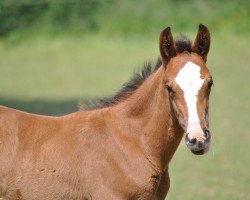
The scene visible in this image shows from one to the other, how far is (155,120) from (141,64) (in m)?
15.4

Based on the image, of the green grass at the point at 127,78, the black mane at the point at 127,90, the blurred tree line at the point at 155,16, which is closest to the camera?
the black mane at the point at 127,90

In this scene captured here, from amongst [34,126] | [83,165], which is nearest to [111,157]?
[83,165]

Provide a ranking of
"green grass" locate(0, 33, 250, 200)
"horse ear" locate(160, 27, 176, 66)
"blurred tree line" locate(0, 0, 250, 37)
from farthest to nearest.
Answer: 1. "blurred tree line" locate(0, 0, 250, 37)
2. "green grass" locate(0, 33, 250, 200)
3. "horse ear" locate(160, 27, 176, 66)

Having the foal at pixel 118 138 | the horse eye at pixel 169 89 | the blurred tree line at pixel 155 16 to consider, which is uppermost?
the horse eye at pixel 169 89

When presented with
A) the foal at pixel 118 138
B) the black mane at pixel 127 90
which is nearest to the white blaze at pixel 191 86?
the foal at pixel 118 138

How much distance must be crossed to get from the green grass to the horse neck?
3.36 metres

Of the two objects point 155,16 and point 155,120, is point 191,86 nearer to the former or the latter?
point 155,120

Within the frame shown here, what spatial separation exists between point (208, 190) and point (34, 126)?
14.0 feet

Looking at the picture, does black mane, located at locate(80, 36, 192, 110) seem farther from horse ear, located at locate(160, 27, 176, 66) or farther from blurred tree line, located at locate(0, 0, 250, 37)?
blurred tree line, located at locate(0, 0, 250, 37)

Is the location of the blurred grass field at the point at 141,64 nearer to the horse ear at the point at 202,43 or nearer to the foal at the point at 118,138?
the foal at the point at 118,138

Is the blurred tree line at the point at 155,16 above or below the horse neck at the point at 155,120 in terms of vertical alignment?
below

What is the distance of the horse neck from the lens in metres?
6.55

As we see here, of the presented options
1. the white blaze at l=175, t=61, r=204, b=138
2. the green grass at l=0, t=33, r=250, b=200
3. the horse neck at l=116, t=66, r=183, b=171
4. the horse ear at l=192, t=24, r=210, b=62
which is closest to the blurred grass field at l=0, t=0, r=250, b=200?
the green grass at l=0, t=33, r=250, b=200

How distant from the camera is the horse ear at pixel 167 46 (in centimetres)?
646
